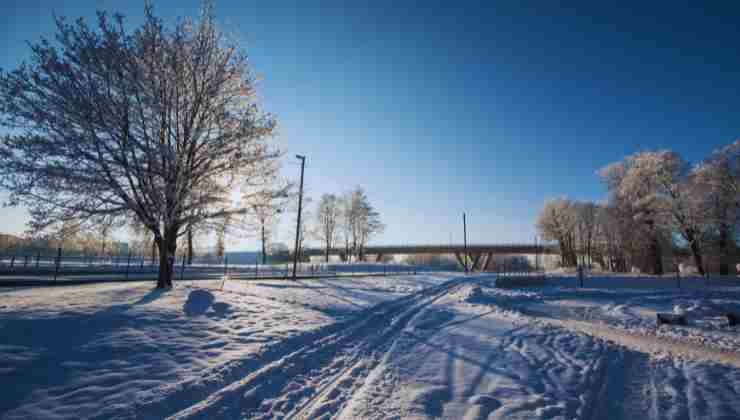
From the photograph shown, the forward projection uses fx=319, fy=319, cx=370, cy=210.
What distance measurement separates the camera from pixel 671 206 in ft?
103

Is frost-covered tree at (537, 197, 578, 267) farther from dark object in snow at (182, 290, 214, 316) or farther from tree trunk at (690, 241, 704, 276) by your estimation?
dark object in snow at (182, 290, 214, 316)

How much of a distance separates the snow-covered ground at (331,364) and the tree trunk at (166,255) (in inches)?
88.9

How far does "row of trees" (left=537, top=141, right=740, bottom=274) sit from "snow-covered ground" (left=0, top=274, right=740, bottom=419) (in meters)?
28.2

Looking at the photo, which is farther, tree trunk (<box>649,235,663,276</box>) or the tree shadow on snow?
tree trunk (<box>649,235,663,276</box>)

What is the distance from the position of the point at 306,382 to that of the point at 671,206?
4074 centimetres

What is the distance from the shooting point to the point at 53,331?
618 cm

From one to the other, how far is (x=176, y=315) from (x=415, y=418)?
681cm

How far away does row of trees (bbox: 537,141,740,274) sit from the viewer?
96.5 feet

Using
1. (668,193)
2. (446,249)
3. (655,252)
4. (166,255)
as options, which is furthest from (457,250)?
(166,255)

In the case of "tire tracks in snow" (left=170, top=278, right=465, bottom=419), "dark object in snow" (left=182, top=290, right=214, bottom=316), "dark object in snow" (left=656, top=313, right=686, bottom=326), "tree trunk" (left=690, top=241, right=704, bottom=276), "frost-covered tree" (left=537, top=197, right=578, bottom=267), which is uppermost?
"frost-covered tree" (left=537, top=197, right=578, bottom=267)

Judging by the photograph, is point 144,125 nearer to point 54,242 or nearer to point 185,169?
point 185,169

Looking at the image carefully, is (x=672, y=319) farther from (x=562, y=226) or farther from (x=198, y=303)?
(x=562, y=226)

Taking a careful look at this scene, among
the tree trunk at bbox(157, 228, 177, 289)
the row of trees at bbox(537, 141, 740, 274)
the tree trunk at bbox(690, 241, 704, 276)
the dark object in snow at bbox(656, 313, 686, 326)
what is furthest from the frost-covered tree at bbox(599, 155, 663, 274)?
the tree trunk at bbox(157, 228, 177, 289)

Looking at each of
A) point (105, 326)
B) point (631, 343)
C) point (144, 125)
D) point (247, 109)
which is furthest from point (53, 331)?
A: point (631, 343)
